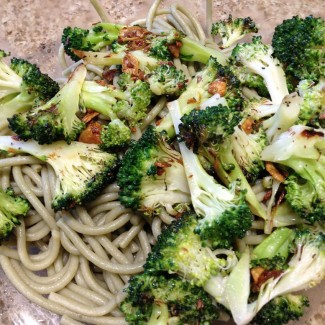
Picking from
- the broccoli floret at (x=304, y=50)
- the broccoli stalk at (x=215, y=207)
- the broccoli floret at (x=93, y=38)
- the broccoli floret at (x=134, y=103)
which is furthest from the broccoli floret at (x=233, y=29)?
the broccoli stalk at (x=215, y=207)

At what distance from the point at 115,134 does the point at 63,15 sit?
4.72ft

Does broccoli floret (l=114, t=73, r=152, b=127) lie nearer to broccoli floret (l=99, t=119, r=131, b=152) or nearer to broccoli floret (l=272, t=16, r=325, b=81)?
broccoli floret (l=99, t=119, r=131, b=152)

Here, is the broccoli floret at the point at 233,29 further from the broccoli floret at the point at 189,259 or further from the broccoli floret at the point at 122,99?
the broccoli floret at the point at 189,259

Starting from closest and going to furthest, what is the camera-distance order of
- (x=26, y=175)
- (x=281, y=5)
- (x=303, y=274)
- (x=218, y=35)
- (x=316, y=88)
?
(x=303, y=274) < (x=316, y=88) < (x=26, y=175) < (x=218, y=35) < (x=281, y=5)

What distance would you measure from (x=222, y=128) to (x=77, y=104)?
25.3 inches

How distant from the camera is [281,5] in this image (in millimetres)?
3197

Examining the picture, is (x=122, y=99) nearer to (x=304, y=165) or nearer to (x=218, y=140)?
(x=218, y=140)

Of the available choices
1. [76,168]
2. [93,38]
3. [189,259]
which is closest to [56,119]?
[76,168]

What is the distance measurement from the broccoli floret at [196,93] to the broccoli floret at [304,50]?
32 cm

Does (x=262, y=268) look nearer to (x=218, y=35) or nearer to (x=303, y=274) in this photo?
(x=303, y=274)

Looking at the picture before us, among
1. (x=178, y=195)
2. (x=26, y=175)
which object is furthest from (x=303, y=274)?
(x=26, y=175)

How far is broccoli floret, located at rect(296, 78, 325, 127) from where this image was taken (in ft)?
6.88

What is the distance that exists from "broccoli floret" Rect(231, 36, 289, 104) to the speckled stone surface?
753 mm

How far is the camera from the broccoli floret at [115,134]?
6.97ft
